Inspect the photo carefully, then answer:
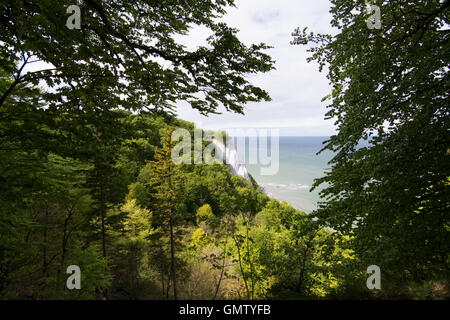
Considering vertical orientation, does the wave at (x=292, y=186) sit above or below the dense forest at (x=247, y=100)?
below

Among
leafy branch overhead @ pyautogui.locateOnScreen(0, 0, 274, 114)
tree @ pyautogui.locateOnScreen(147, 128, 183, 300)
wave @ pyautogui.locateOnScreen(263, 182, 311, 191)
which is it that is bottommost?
wave @ pyautogui.locateOnScreen(263, 182, 311, 191)

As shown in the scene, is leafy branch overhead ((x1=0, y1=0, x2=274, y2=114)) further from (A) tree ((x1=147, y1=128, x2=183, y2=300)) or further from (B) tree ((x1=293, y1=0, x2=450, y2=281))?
(A) tree ((x1=147, y1=128, x2=183, y2=300))

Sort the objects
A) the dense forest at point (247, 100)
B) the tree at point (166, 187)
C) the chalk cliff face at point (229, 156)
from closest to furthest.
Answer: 1. the dense forest at point (247, 100)
2. the tree at point (166, 187)
3. the chalk cliff face at point (229, 156)

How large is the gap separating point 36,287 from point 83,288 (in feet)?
5.34

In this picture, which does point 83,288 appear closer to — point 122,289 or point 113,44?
point 122,289

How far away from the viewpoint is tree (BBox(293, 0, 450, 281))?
108 inches

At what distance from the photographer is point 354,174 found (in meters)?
3.66

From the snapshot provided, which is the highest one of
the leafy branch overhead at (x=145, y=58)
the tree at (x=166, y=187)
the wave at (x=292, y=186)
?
the leafy branch overhead at (x=145, y=58)

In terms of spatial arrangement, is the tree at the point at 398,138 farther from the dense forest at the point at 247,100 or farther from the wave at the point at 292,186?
the wave at the point at 292,186

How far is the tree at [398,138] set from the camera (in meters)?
2.75

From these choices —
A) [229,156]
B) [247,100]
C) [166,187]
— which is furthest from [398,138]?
[229,156]

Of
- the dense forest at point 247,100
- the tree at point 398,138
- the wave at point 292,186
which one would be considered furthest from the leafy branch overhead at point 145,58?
the wave at point 292,186

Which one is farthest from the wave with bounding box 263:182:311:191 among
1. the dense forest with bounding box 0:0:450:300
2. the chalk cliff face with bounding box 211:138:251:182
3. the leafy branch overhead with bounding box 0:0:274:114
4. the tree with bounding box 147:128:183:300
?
the leafy branch overhead with bounding box 0:0:274:114

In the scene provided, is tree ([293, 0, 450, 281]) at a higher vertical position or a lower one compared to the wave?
higher
